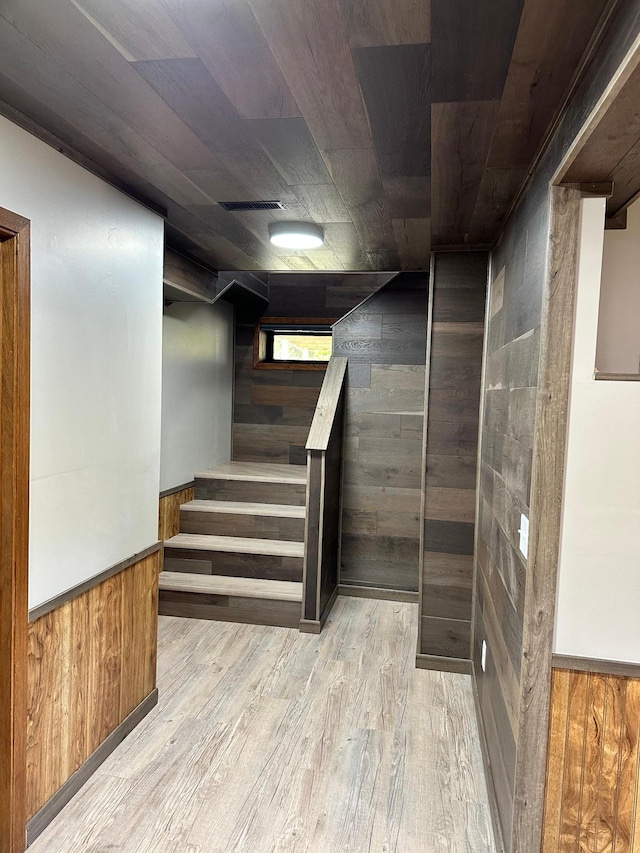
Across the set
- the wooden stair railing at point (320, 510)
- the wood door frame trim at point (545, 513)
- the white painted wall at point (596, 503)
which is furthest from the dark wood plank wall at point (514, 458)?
the wooden stair railing at point (320, 510)

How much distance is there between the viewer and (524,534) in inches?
65.9

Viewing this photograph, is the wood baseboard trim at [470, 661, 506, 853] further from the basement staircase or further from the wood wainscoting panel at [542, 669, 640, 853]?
the basement staircase

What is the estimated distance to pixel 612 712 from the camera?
1.54 meters

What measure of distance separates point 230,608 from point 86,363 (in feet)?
6.96

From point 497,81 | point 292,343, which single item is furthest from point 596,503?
point 292,343

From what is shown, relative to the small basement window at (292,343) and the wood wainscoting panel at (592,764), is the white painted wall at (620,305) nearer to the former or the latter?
the wood wainscoting panel at (592,764)

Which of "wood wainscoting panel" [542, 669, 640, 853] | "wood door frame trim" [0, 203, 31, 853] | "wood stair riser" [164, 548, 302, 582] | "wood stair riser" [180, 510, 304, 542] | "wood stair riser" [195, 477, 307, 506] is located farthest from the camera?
"wood stair riser" [195, 477, 307, 506]

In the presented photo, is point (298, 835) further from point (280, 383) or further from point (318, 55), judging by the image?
point (280, 383)

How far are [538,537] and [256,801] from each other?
4.76 feet

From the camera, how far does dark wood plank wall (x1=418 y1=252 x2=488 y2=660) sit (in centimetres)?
296

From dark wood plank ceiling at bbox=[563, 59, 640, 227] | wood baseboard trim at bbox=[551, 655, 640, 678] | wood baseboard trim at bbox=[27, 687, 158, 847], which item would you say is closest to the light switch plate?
wood baseboard trim at bbox=[551, 655, 640, 678]

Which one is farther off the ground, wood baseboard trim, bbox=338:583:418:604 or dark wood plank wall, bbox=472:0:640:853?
dark wood plank wall, bbox=472:0:640:853

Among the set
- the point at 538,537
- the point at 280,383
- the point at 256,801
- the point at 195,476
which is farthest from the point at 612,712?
the point at 280,383

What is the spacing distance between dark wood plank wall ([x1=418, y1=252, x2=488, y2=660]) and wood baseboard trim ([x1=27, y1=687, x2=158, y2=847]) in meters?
1.48
